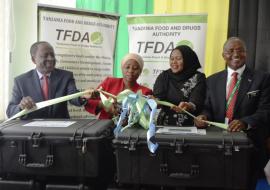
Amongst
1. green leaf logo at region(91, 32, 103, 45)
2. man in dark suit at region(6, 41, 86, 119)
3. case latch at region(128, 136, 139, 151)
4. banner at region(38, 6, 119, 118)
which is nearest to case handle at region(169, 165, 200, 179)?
case latch at region(128, 136, 139, 151)

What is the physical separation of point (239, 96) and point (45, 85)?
1.29m

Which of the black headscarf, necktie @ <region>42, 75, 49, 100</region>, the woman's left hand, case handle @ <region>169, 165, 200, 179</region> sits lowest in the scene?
case handle @ <region>169, 165, 200, 179</region>

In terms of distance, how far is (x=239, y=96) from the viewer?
2242mm

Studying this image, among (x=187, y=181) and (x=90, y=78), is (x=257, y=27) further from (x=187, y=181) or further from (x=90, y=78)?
(x=187, y=181)

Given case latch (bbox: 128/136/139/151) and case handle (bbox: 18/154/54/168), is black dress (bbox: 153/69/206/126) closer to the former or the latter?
case latch (bbox: 128/136/139/151)

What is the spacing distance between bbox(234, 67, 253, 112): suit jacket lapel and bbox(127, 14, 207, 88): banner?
0.87 metres

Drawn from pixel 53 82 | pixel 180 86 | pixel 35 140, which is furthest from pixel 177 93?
pixel 35 140

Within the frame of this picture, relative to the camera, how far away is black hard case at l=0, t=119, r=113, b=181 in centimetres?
168

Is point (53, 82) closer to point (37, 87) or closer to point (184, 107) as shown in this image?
point (37, 87)

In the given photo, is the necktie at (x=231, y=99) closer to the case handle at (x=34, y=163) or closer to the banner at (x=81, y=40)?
the case handle at (x=34, y=163)

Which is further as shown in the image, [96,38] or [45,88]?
[96,38]

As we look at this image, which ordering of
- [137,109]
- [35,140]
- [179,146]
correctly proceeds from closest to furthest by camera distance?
1. [179,146]
2. [35,140]
3. [137,109]

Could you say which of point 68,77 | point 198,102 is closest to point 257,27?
point 198,102

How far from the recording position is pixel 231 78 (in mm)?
2338
